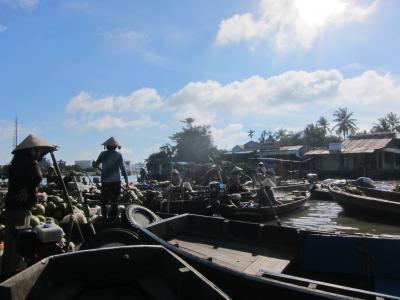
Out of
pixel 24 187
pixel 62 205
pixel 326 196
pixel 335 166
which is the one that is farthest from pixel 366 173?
pixel 24 187

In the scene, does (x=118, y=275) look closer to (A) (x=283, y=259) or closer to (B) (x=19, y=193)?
(B) (x=19, y=193)

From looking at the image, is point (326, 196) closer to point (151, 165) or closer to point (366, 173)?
point (366, 173)

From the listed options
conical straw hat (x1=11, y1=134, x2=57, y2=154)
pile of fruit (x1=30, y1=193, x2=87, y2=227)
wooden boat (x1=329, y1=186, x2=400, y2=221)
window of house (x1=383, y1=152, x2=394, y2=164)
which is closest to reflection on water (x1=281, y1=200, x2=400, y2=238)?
wooden boat (x1=329, y1=186, x2=400, y2=221)

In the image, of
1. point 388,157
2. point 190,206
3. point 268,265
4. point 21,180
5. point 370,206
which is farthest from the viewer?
point 388,157

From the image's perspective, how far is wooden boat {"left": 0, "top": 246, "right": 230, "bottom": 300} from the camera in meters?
3.49

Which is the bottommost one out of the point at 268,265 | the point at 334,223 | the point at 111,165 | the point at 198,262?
the point at 334,223

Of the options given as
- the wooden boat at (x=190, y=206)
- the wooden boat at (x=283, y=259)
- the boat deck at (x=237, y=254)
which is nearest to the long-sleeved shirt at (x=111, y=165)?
the wooden boat at (x=283, y=259)

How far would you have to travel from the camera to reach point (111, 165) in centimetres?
807

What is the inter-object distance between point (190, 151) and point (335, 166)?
18.0 meters

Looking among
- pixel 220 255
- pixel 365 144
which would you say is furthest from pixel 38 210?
pixel 365 144

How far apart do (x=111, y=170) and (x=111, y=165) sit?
0.10 metres

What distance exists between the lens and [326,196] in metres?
20.9

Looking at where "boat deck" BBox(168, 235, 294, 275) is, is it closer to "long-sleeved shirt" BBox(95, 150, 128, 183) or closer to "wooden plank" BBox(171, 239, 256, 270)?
"wooden plank" BBox(171, 239, 256, 270)

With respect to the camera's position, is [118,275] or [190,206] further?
[190,206]
